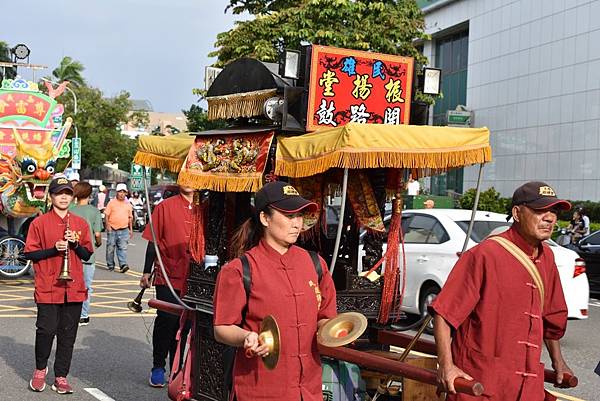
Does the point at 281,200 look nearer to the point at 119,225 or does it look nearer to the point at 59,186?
the point at 59,186

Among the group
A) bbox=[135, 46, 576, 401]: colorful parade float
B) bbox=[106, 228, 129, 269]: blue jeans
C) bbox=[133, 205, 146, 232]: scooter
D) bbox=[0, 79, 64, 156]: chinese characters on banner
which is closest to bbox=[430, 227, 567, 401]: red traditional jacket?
bbox=[135, 46, 576, 401]: colorful parade float

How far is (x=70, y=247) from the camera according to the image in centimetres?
732

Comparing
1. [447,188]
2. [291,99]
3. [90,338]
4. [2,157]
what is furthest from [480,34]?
[291,99]

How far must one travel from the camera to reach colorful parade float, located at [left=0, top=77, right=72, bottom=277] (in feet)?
45.8

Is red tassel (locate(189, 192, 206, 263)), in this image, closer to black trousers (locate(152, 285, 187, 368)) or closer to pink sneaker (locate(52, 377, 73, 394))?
black trousers (locate(152, 285, 187, 368))

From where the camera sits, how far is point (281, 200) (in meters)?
4.02

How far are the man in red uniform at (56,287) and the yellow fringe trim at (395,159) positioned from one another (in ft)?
9.36

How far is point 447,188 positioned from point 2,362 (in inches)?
1452

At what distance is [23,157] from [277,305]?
1111cm

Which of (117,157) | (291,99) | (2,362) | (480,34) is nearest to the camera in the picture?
(291,99)

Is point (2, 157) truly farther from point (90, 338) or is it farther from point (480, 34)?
point (480, 34)

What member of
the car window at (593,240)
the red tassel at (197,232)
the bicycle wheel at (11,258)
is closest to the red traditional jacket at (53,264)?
the red tassel at (197,232)

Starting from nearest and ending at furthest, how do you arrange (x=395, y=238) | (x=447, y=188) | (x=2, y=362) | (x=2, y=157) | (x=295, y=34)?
(x=395, y=238), (x=2, y=362), (x=2, y=157), (x=295, y=34), (x=447, y=188)

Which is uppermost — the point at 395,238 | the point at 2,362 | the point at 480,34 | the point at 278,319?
the point at 480,34
